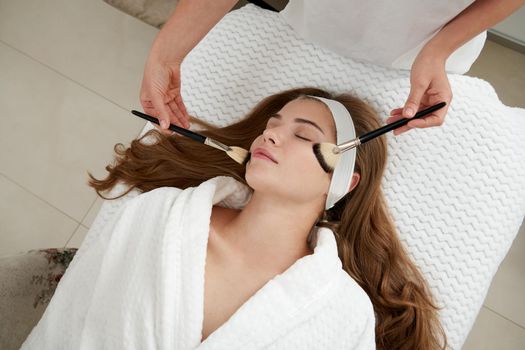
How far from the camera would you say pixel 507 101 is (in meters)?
1.78

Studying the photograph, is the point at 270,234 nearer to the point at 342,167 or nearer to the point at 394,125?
the point at 342,167

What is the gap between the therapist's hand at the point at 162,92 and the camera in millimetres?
942

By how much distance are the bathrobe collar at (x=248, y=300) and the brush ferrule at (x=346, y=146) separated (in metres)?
0.21

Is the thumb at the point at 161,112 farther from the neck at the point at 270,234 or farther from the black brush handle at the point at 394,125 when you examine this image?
the black brush handle at the point at 394,125

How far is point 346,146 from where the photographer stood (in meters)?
0.91

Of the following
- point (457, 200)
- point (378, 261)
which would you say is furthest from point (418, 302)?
point (457, 200)

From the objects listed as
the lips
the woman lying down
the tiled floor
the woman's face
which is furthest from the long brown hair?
the tiled floor

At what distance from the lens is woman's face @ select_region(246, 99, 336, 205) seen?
36.5 inches

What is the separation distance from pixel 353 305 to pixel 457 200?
1.30 feet

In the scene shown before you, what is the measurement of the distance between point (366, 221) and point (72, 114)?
3.99 feet

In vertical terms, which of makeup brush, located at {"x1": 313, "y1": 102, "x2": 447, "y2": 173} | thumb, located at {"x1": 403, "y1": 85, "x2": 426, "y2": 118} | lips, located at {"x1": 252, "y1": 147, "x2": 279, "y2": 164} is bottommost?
lips, located at {"x1": 252, "y1": 147, "x2": 279, "y2": 164}

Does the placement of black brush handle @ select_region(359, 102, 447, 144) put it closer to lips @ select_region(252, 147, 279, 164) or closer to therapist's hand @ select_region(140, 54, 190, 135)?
lips @ select_region(252, 147, 279, 164)

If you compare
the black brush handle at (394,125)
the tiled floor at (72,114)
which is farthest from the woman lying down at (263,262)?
the tiled floor at (72,114)

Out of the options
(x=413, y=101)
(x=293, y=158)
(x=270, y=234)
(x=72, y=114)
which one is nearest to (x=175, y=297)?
(x=270, y=234)
